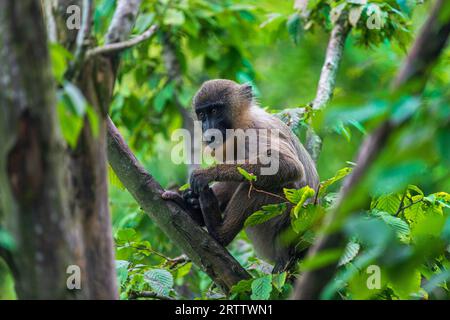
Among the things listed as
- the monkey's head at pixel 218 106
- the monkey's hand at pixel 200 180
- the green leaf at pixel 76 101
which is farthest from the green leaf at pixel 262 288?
the monkey's head at pixel 218 106

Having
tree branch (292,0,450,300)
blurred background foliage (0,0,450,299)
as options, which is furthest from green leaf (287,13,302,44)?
tree branch (292,0,450,300)

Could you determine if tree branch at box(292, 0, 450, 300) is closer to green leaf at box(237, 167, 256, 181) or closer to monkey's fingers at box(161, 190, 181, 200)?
green leaf at box(237, 167, 256, 181)

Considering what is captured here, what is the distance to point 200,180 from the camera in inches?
273

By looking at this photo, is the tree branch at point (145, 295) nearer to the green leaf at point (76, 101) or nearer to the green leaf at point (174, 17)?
the green leaf at point (76, 101)

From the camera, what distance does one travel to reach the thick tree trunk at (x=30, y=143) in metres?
2.94

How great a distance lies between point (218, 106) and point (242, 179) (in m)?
1.58

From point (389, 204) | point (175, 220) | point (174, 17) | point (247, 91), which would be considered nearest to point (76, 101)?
point (175, 220)

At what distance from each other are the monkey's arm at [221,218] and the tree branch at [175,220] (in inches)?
31.4

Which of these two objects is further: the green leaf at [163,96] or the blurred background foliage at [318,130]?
the green leaf at [163,96]

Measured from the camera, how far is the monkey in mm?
6879

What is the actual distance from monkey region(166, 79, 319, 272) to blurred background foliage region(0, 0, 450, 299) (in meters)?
0.41
